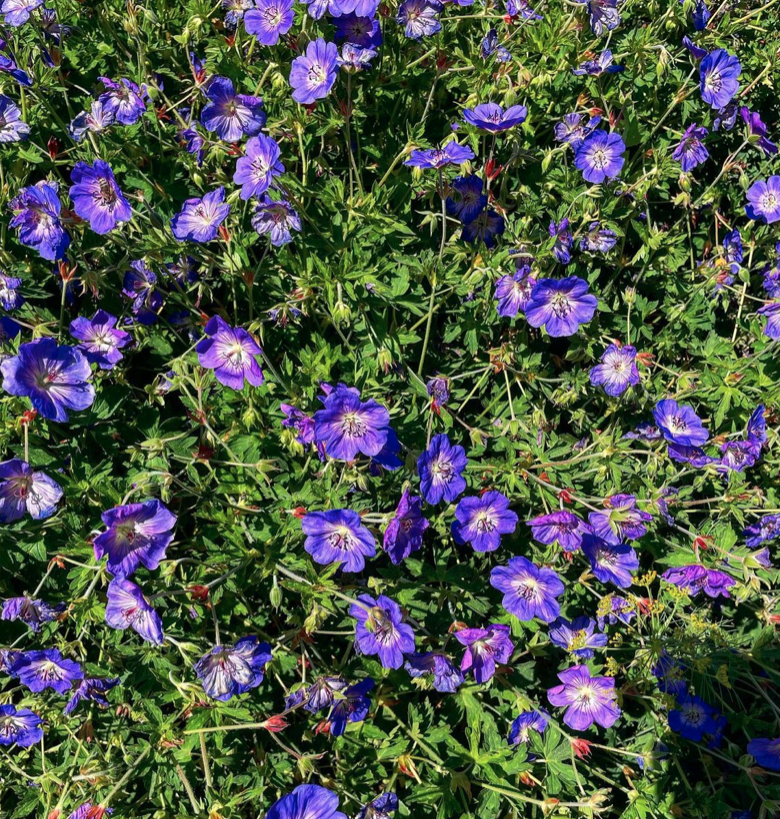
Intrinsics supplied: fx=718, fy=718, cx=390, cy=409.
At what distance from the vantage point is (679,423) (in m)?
3.31

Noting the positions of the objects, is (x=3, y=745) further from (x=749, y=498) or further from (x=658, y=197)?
(x=658, y=197)

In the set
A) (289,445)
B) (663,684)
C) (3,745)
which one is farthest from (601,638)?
(3,745)

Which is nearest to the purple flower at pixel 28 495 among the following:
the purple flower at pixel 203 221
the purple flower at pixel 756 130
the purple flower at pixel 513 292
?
the purple flower at pixel 203 221

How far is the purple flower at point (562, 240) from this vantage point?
333 centimetres

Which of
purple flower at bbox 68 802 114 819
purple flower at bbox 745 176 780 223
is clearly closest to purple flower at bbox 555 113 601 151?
purple flower at bbox 745 176 780 223

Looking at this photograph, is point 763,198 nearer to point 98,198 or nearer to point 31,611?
point 98,198

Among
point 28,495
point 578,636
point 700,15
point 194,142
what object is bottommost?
point 578,636

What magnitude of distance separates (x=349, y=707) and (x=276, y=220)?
2.02 meters

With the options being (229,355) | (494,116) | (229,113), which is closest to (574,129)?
(494,116)

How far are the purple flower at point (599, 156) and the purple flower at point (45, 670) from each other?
10.0 feet

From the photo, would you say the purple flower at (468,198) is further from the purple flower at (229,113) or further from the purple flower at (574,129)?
the purple flower at (229,113)

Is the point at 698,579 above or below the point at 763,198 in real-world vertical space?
below

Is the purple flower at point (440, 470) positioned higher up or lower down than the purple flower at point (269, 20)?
lower down

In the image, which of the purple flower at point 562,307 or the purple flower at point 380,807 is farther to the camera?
the purple flower at point 562,307
